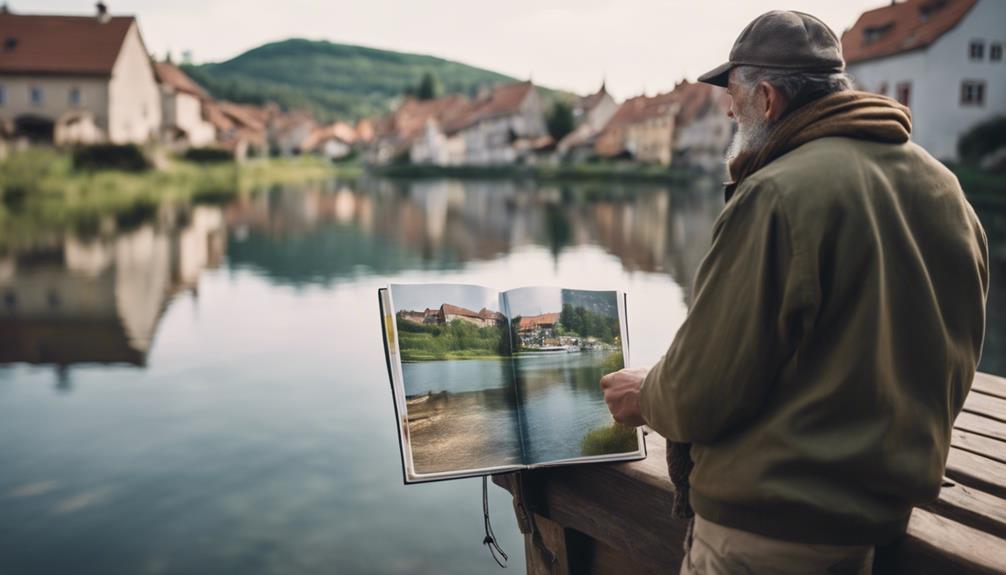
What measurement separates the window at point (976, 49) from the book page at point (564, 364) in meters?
38.9

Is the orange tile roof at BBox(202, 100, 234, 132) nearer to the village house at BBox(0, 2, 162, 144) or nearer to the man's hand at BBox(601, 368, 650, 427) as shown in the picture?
the village house at BBox(0, 2, 162, 144)

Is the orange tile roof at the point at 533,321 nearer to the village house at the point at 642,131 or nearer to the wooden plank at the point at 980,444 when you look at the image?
the wooden plank at the point at 980,444

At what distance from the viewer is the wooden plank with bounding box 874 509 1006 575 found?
171 cm

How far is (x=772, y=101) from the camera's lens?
1694mm

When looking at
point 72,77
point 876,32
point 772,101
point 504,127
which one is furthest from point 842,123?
point 504,127

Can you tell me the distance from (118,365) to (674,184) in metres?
43.2

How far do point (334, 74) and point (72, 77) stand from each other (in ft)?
412

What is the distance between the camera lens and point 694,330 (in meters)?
1.60

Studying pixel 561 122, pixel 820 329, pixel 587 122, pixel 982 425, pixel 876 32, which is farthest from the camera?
pixel 587 122

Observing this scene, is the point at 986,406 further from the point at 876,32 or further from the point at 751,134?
the point at 876,32

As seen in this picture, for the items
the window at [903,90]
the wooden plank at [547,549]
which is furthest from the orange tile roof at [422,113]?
the wooden plank at [547,549]

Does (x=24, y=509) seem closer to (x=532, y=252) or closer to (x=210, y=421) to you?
(x=210, y=421)

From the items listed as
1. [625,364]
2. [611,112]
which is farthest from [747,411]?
[611,112]

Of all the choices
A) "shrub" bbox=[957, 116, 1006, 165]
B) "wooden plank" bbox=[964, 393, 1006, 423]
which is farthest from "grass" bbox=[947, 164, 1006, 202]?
"wooden plank" bbox=[964, 393, 1006, 423]
